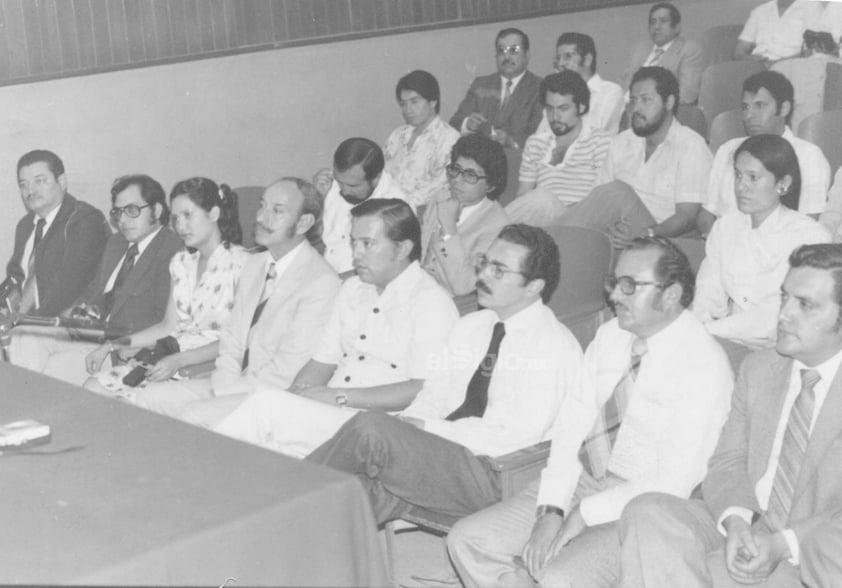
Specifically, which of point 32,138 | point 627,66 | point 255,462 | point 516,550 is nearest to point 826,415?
point 516,550

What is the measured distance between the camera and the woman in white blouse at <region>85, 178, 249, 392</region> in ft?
14.2

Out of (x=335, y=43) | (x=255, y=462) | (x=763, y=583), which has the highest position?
(x=335, y=43)

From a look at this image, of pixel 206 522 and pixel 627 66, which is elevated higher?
pixel 627 66

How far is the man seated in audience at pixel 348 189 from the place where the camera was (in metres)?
4.85

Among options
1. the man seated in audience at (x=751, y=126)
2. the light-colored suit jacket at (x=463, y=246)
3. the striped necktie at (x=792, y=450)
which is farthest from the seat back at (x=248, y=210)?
the striped necktie at (x=792, y=450)

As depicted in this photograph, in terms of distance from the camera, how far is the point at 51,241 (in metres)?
5.10

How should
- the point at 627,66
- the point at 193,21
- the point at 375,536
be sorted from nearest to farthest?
the point at 375,536 → the point at 193,21 → the point at 627,66

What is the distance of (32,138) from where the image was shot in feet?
17.8

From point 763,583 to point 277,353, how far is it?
1.93 metres

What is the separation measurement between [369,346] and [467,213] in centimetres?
99

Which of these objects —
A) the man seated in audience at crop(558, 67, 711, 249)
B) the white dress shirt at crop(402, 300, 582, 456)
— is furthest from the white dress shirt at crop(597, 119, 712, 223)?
the white dress shirt at crop(402, 300, 582, 456)

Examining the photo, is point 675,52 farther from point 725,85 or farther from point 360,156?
point 360,156

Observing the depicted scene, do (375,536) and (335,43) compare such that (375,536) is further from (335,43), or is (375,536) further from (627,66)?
(627,66)

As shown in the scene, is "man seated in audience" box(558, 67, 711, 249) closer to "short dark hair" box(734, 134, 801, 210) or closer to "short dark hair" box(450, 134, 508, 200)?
"short dark hair" box(450, 134, 508, 200)
